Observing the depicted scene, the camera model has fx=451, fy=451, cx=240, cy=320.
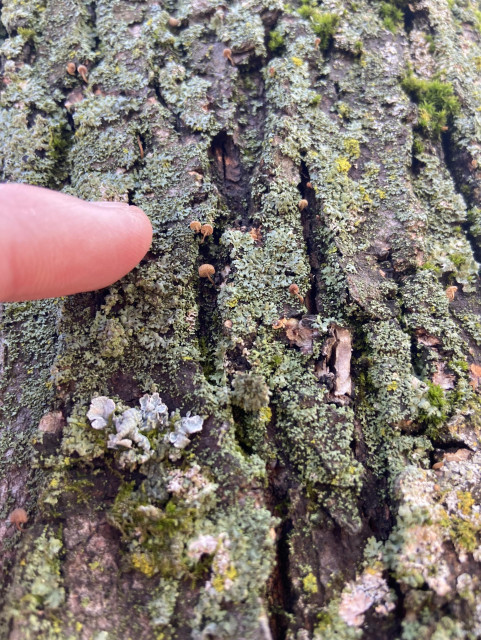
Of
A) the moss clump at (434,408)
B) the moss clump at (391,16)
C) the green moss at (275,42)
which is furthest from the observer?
the moss clump at (391,16)

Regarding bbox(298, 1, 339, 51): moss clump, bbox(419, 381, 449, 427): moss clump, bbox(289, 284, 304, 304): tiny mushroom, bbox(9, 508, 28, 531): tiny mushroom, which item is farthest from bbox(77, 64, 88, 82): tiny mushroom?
bbox(419, 381, 449, 427): moss clump

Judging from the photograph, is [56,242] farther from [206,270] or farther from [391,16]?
[391,16]

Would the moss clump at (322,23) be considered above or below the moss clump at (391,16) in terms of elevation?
below

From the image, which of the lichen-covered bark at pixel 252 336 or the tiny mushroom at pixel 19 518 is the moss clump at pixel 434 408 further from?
the tiny mushroom at pixel 19 518

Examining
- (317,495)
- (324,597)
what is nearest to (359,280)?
(317,495)

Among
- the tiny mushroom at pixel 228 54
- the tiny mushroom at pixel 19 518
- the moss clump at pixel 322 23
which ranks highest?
the moss clump at pixel 322 23

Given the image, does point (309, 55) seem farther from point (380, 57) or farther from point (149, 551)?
point (149, 551)

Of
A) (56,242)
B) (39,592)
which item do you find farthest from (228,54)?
(39,592)

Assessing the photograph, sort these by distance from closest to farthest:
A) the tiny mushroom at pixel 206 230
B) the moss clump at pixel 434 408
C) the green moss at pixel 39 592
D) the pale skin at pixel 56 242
→ the green moss at pixel 39 592 < the pale skin at pixel 56 242 < the moss clump at pixel 434 408 < the tiny mushroom at pixel 206 230

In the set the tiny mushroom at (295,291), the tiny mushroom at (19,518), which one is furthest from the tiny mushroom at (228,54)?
the tiny mushroom at (19,518)
